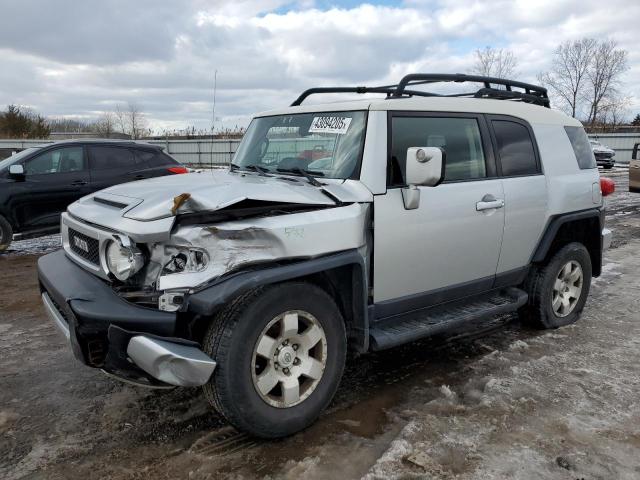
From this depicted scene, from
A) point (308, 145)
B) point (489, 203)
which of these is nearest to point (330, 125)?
point (308, 145)

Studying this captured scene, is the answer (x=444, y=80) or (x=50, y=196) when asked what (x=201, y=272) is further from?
(x=50, y=196)

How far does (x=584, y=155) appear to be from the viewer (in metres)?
5.00

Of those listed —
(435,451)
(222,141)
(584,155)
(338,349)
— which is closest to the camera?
(435,451)

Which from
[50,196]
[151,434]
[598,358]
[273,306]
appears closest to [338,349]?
[273,306]

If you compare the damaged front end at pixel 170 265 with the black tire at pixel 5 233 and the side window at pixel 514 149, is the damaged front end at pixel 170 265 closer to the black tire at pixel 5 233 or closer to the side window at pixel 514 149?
the side window at pixel 514 149

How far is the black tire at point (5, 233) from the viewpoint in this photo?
7905 millimetres

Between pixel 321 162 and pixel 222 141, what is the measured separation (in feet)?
82.3

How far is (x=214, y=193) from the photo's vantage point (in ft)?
9.52

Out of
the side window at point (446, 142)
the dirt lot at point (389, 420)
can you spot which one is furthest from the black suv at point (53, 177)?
the side window at point (446, 142)

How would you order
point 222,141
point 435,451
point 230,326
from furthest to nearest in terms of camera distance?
point 222,141 < point 435,451 < point 230,326

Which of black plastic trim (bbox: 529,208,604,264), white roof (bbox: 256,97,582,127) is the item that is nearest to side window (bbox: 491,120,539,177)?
white roof (bbox: 256,97,582,127)

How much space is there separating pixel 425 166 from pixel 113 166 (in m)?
6.83

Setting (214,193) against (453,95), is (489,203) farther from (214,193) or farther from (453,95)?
(214,193)

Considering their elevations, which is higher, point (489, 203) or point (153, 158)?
point (153, 158)
